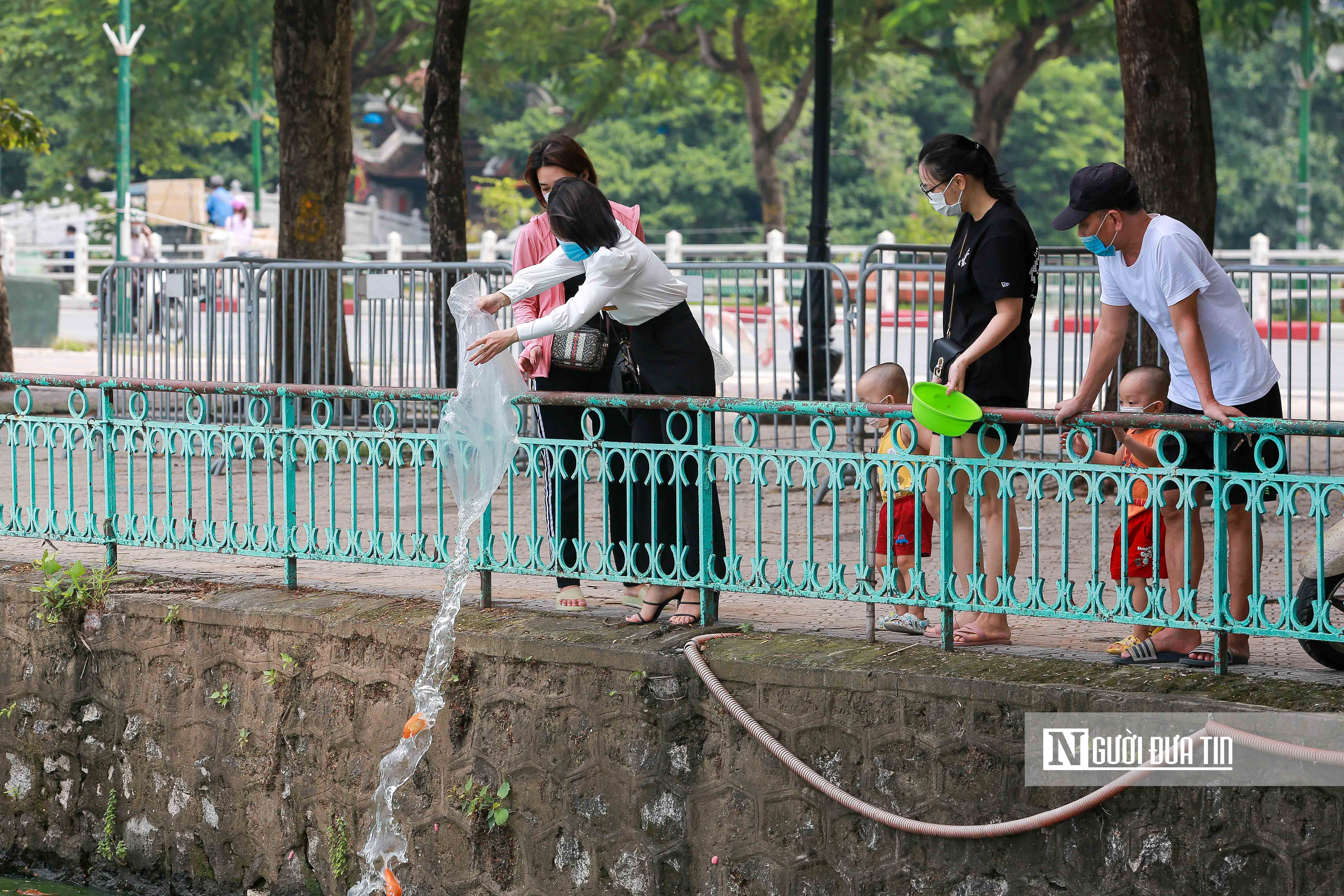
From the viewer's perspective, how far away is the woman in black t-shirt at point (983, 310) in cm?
526

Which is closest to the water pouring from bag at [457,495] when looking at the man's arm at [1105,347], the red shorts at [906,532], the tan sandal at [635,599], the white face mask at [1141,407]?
the tan sandal at [635,599]

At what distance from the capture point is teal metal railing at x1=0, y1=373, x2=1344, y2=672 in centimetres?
480

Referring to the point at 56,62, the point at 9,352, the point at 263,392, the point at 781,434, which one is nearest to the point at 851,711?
the point at 263,392

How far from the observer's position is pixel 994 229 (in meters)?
5.30

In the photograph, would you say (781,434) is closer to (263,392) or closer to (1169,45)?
(1169,45)

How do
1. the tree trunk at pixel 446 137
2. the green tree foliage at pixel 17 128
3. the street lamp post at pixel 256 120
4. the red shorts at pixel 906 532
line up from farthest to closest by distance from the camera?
1. the street lamp post at pixel 256 120
2. the green tree foliage at pixel 17 128
3. the tree trunk at pixel 446 137
4. the red shorts at pixel 906 532

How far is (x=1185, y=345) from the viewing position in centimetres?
493

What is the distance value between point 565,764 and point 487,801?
0.32m

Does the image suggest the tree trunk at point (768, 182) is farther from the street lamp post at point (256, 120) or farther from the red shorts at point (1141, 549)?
the red shorts at point (1141, 549)

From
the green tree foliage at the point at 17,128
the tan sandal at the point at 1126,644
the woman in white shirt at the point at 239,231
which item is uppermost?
the woman in white shirt at the point at 239,231

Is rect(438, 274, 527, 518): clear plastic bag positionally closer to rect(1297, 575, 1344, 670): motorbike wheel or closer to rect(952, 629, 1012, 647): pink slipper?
rect(952, 629, 1012, 647): pink slipper

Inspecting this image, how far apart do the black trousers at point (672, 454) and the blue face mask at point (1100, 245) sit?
4.12 ft

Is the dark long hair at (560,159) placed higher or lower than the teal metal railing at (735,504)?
higher

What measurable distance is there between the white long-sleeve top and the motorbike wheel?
84.0 inches
